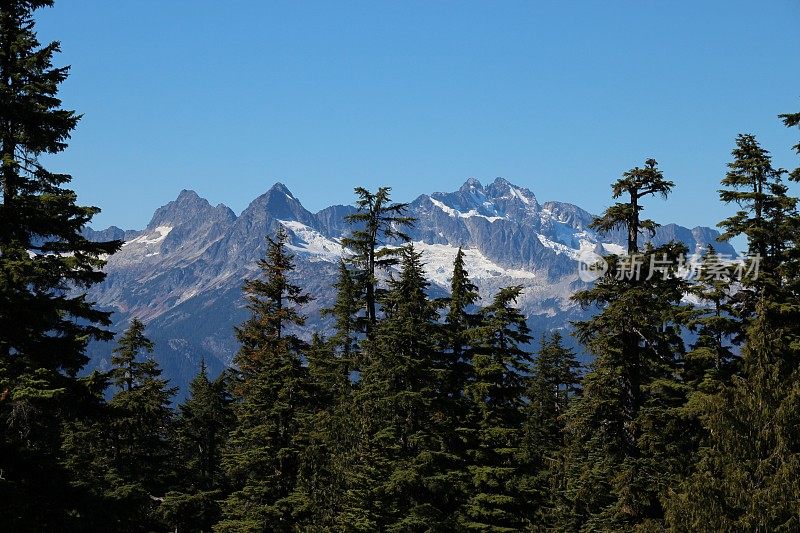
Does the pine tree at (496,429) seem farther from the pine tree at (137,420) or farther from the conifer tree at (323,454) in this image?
the pine tree at (137,420)

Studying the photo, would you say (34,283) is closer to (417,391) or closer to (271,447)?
(417,391)

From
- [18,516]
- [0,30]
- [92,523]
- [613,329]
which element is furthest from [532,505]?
[0,30]

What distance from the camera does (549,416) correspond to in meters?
57.9

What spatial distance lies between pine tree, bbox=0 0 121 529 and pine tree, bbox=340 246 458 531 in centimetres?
1265

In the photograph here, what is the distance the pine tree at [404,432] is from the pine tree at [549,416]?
11671mm

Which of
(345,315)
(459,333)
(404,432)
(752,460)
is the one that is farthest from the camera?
(345,315)

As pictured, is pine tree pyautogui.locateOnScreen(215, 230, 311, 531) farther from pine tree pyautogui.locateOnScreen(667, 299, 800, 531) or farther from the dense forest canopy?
pine tree pyautogui.locateOnScreen(667, 299, 800, 531)

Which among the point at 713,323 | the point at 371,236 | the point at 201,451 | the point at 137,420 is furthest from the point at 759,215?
the point at 201,451

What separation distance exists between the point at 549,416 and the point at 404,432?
3069 centimetres

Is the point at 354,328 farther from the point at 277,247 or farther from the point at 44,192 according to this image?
the point at 44,192

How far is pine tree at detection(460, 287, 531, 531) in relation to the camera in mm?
29000

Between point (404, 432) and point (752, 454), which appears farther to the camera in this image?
point (404, 432)

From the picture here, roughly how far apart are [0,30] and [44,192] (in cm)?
395

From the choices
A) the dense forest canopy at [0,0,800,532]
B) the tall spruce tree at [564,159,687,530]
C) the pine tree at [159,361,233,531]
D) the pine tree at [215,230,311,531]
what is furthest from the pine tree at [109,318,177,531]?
the tall spruce tree at [564,159,687,530]
